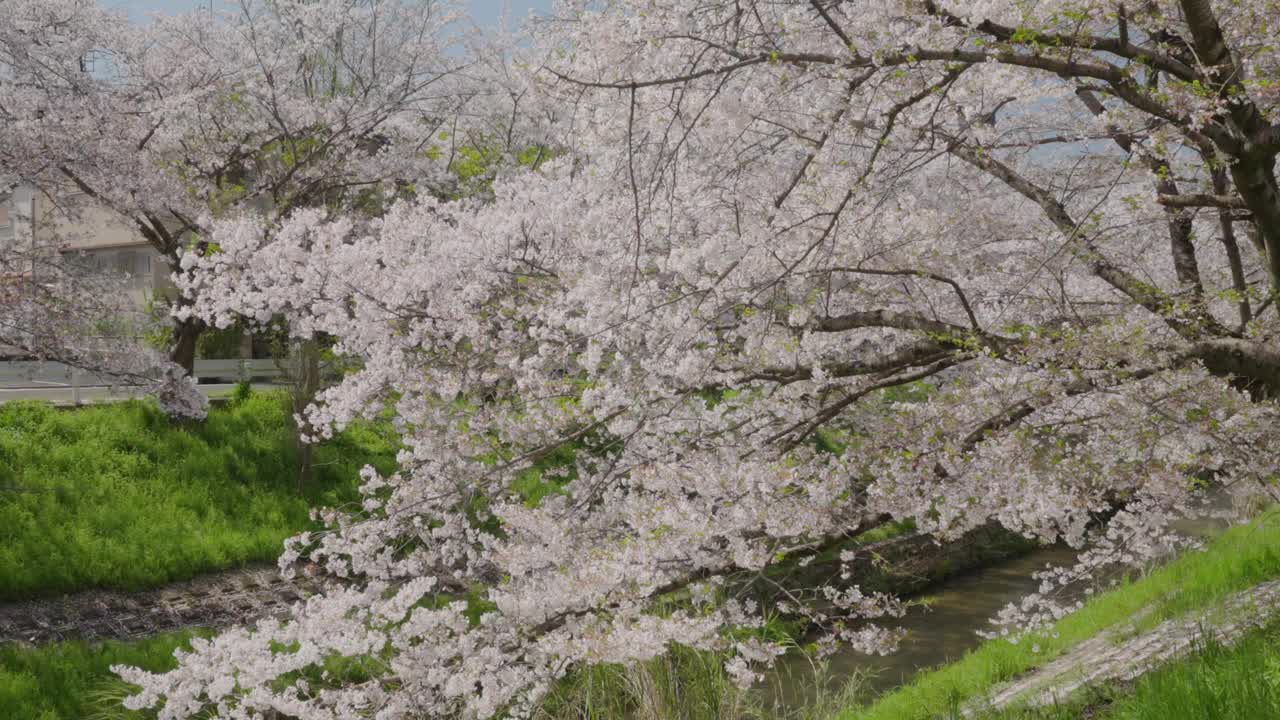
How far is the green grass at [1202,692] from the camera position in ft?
10.6

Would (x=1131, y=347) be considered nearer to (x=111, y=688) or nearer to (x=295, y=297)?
(x=295, y=297)

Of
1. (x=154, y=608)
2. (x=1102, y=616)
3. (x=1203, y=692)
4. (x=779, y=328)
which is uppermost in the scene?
(x=779, y=328)

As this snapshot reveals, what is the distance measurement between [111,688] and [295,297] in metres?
3.66

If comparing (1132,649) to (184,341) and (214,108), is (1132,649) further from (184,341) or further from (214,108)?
(214,108)

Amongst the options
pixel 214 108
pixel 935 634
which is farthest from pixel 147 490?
pixel 935 634

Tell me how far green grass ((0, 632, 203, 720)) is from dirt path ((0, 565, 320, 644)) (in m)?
0.89

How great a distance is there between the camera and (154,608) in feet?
34.1

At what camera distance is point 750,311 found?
4.61 meters

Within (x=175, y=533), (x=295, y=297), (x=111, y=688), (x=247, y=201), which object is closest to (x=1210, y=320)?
(x=295, y=297)

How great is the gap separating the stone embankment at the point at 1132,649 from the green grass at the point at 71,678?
260 inches

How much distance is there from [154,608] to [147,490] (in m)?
2.35

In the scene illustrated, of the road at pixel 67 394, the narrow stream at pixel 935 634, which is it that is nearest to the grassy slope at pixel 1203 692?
the narrow stream at pixel 935 634

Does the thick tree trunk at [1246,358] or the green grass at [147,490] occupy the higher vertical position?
the thick tree trunk at [1246,358]

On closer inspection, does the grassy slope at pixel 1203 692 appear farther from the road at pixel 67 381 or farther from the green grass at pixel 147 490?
the road at pixel 67 381
